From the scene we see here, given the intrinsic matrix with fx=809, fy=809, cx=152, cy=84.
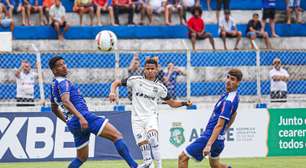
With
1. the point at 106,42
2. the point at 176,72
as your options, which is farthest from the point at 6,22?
the point at 106,42

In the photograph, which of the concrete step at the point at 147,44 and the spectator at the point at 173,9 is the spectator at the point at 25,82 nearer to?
the concrete step at the point at 147,44

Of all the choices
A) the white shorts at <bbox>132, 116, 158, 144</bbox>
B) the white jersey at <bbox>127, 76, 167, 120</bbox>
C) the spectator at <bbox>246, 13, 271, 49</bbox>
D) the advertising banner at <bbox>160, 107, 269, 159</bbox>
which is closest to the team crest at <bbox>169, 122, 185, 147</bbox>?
the advertising banner at <bbox>160, 107, 269, 159</bbox>

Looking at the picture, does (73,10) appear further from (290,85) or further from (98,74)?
(290,85)

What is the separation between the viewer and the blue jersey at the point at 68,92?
1262 centimetres

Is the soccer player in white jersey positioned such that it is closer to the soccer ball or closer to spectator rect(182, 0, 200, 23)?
the soccer ball

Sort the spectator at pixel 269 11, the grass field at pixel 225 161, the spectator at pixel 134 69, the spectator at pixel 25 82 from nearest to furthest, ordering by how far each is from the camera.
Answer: the grass field at pixel 225 161 → the spectator at pixel 25 82 → the spectator at pixel 134 69 → the spectator at pixel 269 11

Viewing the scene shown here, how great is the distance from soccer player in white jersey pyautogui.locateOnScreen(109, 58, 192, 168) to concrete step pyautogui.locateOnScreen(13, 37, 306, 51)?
11192 mm

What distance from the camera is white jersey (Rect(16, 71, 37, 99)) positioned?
64.6 feet

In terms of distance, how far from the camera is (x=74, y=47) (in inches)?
1013

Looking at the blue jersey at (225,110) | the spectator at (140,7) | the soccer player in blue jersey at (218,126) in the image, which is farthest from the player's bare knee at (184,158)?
the spectator at (140,7)

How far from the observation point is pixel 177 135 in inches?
746

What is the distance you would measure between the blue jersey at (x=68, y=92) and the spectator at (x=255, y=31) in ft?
46.5

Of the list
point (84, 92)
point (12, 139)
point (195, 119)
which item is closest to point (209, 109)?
point (195, 119)

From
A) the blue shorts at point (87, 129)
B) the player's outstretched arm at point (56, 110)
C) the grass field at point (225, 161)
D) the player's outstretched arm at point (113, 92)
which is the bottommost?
the grass field at point (225, 161)
